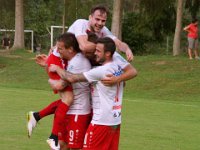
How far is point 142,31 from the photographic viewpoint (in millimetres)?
46406

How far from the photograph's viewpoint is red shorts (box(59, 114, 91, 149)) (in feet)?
27.3

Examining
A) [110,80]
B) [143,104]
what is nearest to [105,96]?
[110,80]

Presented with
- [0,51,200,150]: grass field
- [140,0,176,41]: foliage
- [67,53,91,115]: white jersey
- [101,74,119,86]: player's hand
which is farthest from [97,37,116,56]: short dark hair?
[140,0,176,41]: foliage

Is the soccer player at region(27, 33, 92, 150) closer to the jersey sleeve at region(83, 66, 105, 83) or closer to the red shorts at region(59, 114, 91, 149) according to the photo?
the red shorts at region(59, 114, 91, 149)

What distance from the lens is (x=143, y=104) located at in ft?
67.6

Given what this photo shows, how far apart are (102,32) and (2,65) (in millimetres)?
26464

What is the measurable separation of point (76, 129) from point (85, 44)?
118cm

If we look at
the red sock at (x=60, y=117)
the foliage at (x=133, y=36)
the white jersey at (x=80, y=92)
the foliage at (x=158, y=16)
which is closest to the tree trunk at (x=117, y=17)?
the foliage at (x=158, y=16)

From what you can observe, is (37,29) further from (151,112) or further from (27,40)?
(151,112)

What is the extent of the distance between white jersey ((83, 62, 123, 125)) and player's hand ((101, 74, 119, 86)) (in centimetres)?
5

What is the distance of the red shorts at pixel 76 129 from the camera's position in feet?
27.3

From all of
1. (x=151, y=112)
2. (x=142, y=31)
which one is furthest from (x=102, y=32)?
(x=142, y=31)

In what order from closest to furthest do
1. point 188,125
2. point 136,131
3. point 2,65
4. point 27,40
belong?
1. point 136,131
2. point 188,125
3. point 2,65
4. point 27,40

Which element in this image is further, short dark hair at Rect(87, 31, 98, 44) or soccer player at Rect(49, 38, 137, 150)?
short dark hair at Rect(87, 31, 98, 44)
